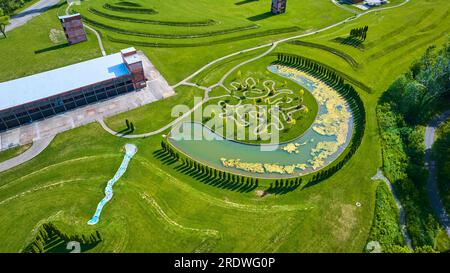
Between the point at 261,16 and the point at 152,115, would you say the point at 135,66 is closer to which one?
the point at 152,115

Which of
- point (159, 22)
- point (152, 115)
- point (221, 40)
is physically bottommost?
point (152, 115)

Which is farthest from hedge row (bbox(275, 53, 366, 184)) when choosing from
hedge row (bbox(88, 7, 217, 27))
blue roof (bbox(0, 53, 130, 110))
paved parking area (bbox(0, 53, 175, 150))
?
blue roof (bbox(0, 53, 130, 110))

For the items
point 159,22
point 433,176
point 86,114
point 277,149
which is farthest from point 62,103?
point 433,176

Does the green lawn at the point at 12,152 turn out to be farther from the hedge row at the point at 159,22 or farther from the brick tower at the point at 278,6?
the brick tower at the point at 278,6

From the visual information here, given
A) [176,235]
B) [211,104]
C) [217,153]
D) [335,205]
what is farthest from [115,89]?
[335,205]

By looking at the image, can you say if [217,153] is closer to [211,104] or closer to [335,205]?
[211,104]

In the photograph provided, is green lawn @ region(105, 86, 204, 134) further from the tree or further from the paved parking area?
the tree

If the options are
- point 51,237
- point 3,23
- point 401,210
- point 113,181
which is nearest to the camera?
point 51,237
